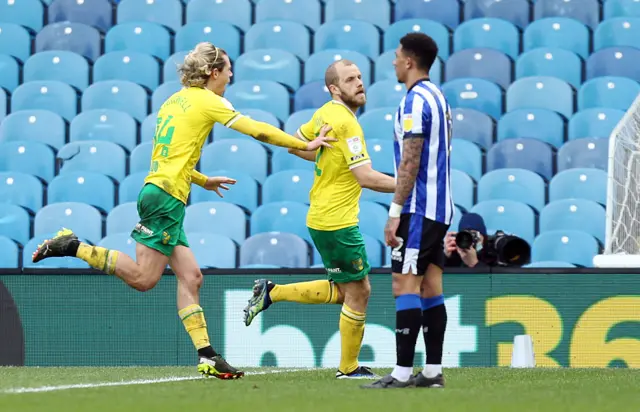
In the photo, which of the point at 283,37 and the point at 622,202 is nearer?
the point at 622,202

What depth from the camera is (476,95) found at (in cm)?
1213

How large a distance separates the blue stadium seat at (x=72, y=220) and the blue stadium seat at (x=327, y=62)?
2.90 metres

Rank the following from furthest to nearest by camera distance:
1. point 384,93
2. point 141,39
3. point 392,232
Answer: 1. point 141,39
2. point 384,93
3. point 392,232

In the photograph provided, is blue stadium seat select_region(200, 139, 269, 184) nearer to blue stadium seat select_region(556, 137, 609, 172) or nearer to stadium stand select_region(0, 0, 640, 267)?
stadium stand select_region(0, 0, 640, 267)

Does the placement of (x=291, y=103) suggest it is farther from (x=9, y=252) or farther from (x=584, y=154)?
(x=9, y=252)

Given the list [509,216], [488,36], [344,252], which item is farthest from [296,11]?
[344,252]

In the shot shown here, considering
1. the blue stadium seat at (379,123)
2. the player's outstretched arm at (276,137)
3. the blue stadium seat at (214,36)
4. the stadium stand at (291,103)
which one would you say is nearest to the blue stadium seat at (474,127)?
the stadium stand at (291,103)

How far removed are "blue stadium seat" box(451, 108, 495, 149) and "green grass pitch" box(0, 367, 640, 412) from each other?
5.00m

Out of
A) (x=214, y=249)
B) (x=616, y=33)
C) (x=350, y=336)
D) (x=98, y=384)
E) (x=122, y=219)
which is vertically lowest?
(x=98, y=384)

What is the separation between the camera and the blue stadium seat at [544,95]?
472 inches

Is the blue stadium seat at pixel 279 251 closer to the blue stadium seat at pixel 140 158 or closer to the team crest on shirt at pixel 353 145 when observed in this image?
the blue stadium seat at pixel 140 158

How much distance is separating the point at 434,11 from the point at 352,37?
1071 mm

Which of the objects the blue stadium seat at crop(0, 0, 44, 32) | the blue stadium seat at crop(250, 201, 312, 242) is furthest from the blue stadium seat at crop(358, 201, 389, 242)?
the blue stadium seat at crop(0, 0, 44, 32)

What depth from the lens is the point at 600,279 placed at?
27.1 ft
